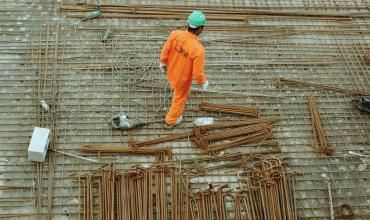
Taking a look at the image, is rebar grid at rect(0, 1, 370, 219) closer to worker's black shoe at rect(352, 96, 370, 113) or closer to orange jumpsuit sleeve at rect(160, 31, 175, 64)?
worker's black shoe at rect(352, 96, 370, 113)

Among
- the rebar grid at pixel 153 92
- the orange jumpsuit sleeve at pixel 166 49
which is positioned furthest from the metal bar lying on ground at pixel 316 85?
the orange jumpsuit sleeve at pixel 166 49

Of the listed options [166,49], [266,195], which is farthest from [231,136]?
[166,49]

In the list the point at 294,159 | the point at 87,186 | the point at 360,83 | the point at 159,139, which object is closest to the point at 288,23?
the point at 360,83

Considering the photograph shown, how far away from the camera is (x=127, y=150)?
513 centimetres

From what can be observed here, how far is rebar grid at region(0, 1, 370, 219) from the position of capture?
4.96 meters

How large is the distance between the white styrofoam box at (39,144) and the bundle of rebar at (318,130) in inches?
133

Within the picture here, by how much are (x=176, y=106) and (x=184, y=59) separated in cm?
68

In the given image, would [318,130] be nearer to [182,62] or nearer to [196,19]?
[182,62]

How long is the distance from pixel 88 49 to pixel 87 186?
7.64ft

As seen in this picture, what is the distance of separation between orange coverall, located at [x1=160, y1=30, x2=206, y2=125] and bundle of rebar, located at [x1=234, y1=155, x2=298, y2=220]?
1229 millimetres

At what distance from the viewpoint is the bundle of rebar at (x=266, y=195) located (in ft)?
15.4

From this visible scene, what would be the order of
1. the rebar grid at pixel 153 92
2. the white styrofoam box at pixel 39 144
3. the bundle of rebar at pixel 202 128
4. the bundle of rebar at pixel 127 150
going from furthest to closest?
the bundle of rebar at pixel 202 128
the bundle of rebar at pixel 127 150
the rebar grid at pixel 153 92
the white styrofoam box at pixel 39 144

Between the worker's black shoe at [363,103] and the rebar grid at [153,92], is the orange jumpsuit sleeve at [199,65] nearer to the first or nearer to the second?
the rebar grid at [153,92]

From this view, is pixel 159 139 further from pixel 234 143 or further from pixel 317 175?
pixel 317 175
